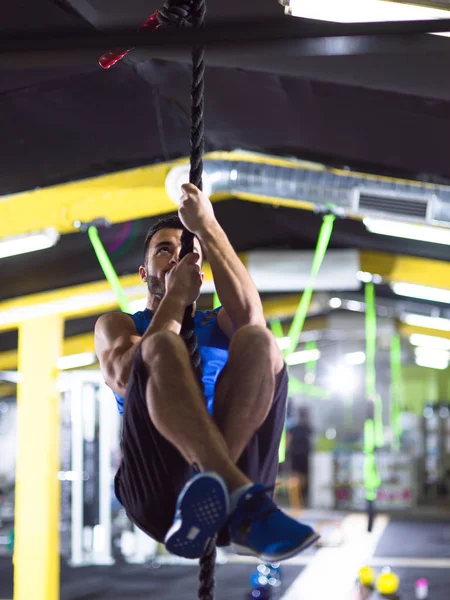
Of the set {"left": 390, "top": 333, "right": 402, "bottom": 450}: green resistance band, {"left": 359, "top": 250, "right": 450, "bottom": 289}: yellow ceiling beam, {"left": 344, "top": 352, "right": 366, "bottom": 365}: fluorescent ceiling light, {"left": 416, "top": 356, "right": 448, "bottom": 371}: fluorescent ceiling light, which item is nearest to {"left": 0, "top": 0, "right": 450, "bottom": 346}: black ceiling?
{"left": 359, "top": 250, "right": 450, "bottom": 289}: yellow ceiling beam

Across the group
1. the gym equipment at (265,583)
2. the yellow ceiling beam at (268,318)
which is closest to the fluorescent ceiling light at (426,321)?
the yellow ceiling beam at (268,318)

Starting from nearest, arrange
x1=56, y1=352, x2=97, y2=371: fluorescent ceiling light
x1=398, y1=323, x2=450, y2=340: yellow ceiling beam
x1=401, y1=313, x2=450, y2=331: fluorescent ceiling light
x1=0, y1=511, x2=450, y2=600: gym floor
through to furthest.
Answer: x1=0, y1=511, x2=450, y2=600: gym floor → x1=401, y1=313, x2=450, y2=331: fluorescent ceiling light → x1=398, y1=323, x2=450, y2=340: yellow ceiling beam → x1=56, y1=352, x2=97, y2=371: fluorescent ceiling light

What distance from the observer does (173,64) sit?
394cm

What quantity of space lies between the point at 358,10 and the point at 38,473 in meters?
4.80

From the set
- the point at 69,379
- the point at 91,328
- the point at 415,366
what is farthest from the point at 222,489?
the point at 415,366

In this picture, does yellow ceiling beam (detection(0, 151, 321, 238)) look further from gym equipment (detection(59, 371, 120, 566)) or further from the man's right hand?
the man's right hand

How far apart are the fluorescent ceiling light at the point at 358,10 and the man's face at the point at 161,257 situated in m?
0.81

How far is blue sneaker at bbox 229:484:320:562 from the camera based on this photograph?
1627 mm

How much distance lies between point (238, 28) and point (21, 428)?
557 centimetres

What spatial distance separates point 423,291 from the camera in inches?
319

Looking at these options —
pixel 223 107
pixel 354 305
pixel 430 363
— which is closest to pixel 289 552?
pixel 223 107

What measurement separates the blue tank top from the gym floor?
4.56 metres

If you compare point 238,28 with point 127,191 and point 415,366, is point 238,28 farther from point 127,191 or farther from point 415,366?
point 415,366

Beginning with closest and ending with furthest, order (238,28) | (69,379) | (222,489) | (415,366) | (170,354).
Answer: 1. (238,28)
2. (222,489)
3. (170,354)
4. (69,379)
5. (415,366)
